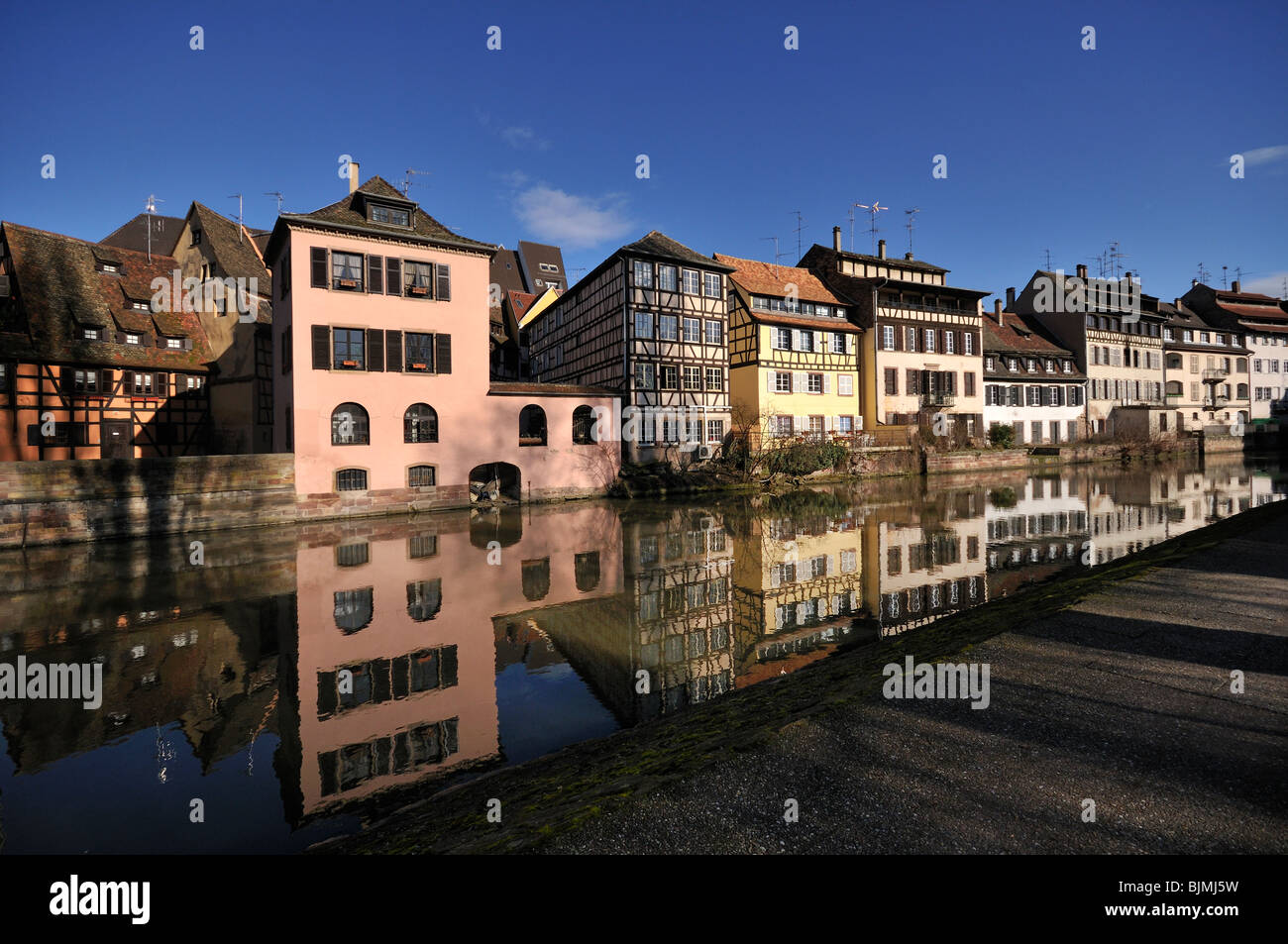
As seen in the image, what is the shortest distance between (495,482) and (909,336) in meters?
27.2

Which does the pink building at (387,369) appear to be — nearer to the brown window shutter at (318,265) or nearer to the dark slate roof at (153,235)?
the brown window shutter at (318,265)

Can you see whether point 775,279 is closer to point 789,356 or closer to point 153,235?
point 789,356

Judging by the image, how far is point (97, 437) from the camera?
24219mm

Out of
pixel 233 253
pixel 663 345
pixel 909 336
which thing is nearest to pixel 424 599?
pixel 663 345

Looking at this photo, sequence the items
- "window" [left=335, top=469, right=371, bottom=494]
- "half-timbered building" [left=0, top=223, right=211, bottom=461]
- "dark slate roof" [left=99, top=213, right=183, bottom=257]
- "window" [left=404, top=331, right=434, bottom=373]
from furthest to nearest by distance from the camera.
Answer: "dark slate roof" [left=99, top=213, right=183, bottom=257]
"half-timbered building" [left=0, top=223, right=211, bottom=461]
"window" [left=404, top=331, right=434, bottom=373]
"window" [left=335, top=469, right=371, bottom=494]

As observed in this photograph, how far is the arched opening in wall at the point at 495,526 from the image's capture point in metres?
15.7

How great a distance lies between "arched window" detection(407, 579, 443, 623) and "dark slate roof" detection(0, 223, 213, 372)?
73.2ft

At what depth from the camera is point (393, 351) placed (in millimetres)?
21797

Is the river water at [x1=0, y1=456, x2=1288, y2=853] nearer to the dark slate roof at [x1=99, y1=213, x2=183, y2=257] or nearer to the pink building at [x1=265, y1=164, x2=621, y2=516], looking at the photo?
the pink building at [x1=265, y1=164, x2=621, y2=516]

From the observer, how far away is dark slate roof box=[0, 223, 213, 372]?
2291 cm

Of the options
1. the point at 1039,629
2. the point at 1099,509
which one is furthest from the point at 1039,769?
the point at 1099,509

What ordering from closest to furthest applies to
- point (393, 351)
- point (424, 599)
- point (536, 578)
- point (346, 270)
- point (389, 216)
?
point (424, 599), point (536, 578), point (346, 270), point (393, 351), point (389, 216)

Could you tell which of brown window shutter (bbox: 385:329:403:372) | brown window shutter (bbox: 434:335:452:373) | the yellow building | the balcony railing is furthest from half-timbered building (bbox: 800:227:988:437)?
brown window shutter (bbox: 385:329:403:372)
